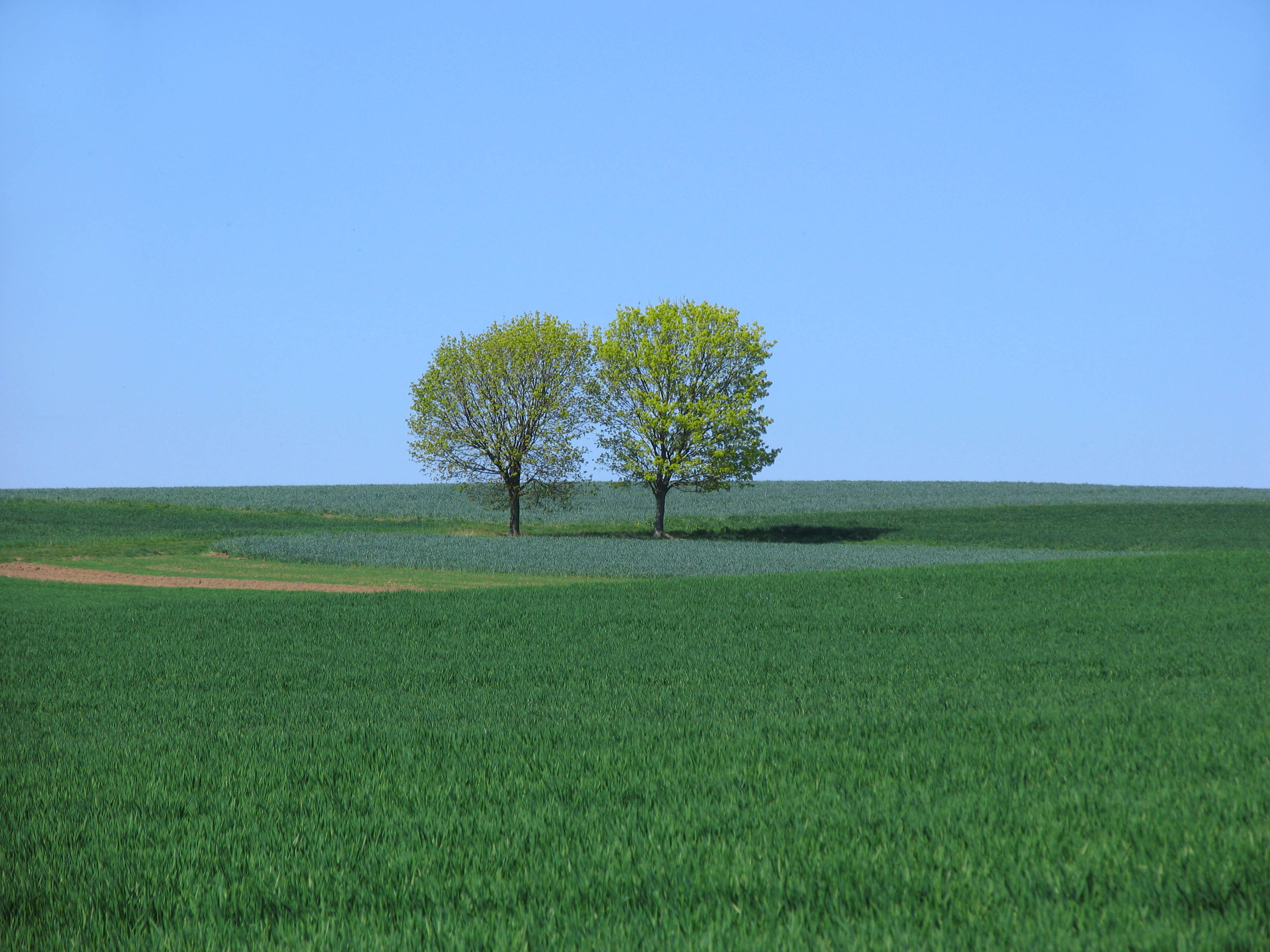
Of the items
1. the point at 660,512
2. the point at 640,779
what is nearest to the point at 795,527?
the point at 660,512

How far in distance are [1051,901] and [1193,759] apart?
4.01 meters

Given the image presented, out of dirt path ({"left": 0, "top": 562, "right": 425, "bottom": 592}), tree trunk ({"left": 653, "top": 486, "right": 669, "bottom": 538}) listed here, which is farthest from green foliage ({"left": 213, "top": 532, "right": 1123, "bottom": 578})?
dirt path ({"left": 0, "top": 562, "right": 425, "bottom": 592})

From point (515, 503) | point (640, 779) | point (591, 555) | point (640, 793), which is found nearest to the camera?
point (640, 793)

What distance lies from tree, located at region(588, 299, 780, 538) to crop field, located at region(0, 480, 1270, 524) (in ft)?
31.6

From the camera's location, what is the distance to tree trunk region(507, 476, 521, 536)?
176ft

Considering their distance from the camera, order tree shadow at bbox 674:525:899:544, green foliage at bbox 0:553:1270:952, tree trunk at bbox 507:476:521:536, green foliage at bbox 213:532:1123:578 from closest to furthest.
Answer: green foliage at bbox 0:553:1270:952
green foliage at bbox 213:532:1123:578
tree trunk at bbox 507:476:521:536
tree shadow at bbox 674:525:899:544

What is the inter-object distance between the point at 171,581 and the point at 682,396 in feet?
95.3

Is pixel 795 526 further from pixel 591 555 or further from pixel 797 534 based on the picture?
pixel 591 555

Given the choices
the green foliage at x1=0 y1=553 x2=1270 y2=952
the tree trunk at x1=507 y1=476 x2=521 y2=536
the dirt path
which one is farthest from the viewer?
the tree trunk at x1=507 y1=476 x2=521 y2=536

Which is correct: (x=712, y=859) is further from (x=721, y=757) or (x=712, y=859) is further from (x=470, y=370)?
(x=470, y=370)

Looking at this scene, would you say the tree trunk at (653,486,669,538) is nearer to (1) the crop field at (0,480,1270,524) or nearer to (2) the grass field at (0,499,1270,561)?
(2) the grass field at (0,499,1270,561)

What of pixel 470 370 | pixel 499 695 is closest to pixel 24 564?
pixel 470 370

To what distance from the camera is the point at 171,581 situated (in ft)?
103

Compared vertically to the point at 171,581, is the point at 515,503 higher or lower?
higher
